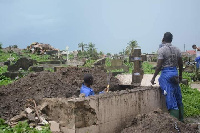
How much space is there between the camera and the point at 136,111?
5.84 metres

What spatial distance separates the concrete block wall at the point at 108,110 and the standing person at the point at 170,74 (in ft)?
1.58

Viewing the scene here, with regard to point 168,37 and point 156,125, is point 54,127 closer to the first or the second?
point 156,125

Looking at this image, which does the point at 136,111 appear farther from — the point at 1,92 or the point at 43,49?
the point at 43,49

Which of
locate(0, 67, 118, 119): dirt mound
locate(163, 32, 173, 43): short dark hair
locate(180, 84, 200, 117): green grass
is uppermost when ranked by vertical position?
locate(163, 32, 173, 43): short dark hair

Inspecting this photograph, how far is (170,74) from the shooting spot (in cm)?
593

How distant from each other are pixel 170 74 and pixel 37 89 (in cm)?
316

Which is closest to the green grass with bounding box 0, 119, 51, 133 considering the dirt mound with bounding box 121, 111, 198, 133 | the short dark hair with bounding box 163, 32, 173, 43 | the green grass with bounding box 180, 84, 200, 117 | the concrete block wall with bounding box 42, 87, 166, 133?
the concrete block wall with bounding box 42, 87, 166, 133

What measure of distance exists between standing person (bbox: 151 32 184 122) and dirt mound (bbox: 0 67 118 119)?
2.54m

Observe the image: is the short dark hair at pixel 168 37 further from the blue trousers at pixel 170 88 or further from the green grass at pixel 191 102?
the green grass at pixel 191 102

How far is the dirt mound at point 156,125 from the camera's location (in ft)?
15.6

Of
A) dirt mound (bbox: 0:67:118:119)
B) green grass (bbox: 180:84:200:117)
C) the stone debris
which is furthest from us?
green grass (bbox: 180:84:200:117)

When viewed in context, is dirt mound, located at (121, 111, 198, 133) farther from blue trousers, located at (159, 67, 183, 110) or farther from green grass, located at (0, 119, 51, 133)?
green grass, located at (0, 119, 51, 133)

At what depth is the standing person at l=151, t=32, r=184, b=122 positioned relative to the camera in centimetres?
592

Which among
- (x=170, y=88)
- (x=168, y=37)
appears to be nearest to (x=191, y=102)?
(x=170, y=88)
